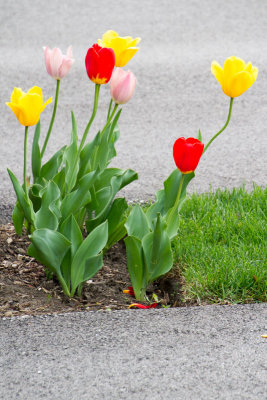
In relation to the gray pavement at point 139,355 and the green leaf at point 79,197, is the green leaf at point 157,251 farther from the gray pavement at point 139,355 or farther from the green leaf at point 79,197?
the green leaf at point 79,197

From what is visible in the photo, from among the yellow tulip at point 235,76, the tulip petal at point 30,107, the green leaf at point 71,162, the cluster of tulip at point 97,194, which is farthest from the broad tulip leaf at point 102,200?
the yellow tulip at point 235,76

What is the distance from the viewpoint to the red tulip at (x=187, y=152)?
2.28 metres

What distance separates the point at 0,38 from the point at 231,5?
115 inches

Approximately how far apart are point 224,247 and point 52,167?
3.03ft

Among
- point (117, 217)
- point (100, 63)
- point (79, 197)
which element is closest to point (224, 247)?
point (117, 217)

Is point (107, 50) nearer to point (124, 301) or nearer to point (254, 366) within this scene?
point (124, 301)

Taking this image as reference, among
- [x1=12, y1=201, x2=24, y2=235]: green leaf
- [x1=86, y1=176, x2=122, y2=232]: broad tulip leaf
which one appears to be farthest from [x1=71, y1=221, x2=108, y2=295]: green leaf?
[x1=12, y1=201, x2=24, y2=235]: green leaf

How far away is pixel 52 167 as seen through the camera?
2.99 metres

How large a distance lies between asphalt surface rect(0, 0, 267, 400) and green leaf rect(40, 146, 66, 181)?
72cm

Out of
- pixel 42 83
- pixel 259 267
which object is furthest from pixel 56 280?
pixel 42 83

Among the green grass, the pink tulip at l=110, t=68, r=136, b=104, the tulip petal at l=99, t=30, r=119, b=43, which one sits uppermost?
the tulip petal at l=99, t=30, r=119, b=43

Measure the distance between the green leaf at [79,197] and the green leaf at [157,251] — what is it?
335 millimetres

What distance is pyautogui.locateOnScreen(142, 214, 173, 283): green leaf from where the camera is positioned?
2.53 meters

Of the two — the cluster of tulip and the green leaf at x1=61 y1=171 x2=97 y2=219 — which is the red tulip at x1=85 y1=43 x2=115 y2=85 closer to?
the cluster of tulip
